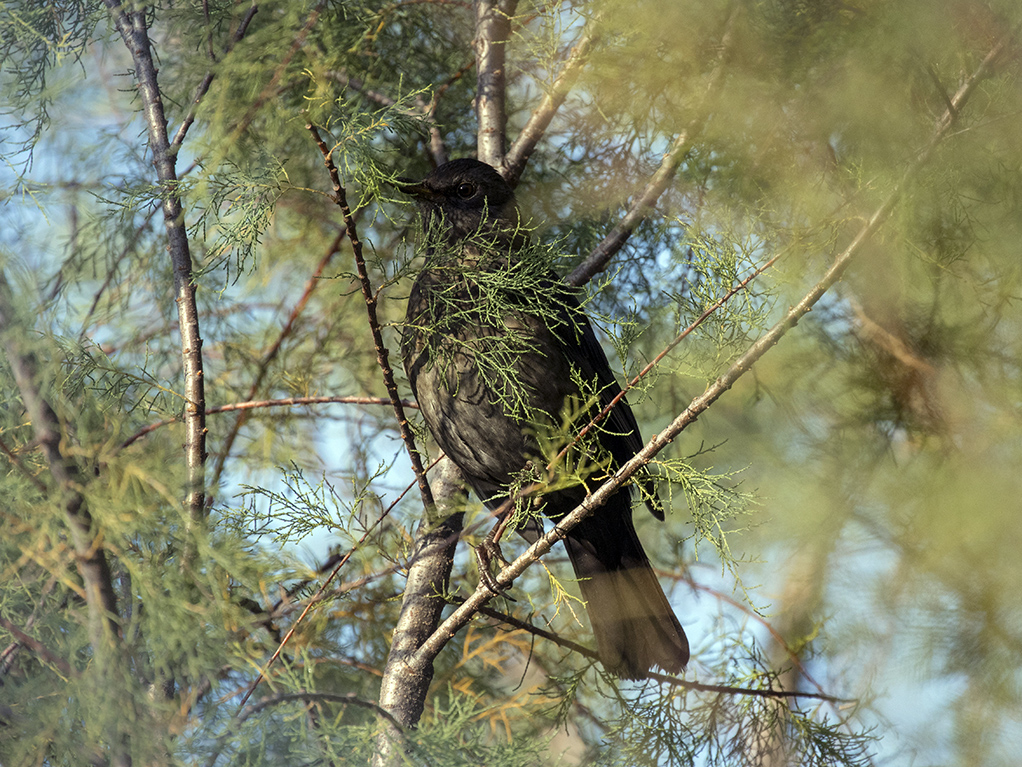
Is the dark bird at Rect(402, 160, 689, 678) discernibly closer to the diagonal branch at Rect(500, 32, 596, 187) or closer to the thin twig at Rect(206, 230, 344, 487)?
the diagonal branch at Rect(500, 32, 596, 187)

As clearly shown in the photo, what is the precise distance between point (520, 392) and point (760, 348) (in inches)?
30.0

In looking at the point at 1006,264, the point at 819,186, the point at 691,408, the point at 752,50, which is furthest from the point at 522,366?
the point at 1006,264

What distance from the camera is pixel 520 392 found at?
7.40ft

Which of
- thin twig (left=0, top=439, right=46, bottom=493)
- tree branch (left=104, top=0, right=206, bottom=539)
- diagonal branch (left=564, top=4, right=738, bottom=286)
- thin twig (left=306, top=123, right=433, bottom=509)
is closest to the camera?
thin twig (left=0, top=439, right=46, bottom=493)

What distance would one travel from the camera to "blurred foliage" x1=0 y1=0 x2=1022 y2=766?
1.75m

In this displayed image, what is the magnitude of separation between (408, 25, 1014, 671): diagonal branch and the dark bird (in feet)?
0.77

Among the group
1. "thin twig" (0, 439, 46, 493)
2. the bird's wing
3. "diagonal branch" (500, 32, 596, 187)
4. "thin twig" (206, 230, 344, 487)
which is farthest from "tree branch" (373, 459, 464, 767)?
"diagonal branch" (500, 32, 596, 187)

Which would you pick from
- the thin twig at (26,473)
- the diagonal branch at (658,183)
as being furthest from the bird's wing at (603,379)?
the thin twig at (26,473)

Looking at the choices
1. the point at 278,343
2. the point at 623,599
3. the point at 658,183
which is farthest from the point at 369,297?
the point at 623,599

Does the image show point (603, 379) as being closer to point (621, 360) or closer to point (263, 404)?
point (621, 360)

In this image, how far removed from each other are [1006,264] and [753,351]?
0.88 metres

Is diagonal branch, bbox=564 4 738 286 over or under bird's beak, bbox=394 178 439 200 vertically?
over

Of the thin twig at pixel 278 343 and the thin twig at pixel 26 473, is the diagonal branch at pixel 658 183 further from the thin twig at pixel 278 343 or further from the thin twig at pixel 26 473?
the thin twig at pixel 26 473

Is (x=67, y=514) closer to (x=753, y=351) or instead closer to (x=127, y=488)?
(x=127, y=488)
